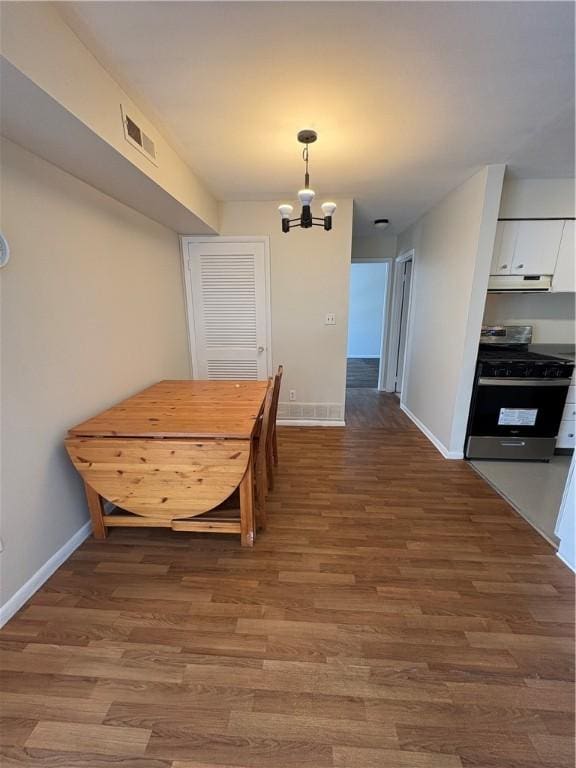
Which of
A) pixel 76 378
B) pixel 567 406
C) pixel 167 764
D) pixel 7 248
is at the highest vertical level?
pixel 7 248

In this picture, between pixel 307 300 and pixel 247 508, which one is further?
pixel 307 300

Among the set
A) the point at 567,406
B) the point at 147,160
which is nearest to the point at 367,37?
the point at 147,160

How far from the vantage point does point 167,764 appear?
0.93 m

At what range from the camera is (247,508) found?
1.74m

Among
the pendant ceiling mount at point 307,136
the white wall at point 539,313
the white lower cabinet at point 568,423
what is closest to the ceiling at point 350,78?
the pendant ceiling mount at point 307,136

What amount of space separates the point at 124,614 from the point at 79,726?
389 mm

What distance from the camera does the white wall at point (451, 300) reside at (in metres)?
2.41

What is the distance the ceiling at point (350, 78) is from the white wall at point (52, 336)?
0.68 m

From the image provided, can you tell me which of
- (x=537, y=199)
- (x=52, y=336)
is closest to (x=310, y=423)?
(x=52, y=336)

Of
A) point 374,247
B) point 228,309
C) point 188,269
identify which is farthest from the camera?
point 374,247

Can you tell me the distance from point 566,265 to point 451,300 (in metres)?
1.01

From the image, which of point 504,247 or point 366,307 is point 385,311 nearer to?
point 504,247

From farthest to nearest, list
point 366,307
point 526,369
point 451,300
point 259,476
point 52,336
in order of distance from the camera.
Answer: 1. point 366,307
2. point 451,300
3. point 526,369
4. point 259,476
5. point 52,336

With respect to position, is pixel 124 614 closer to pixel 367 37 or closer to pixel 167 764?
pixel 167 764
